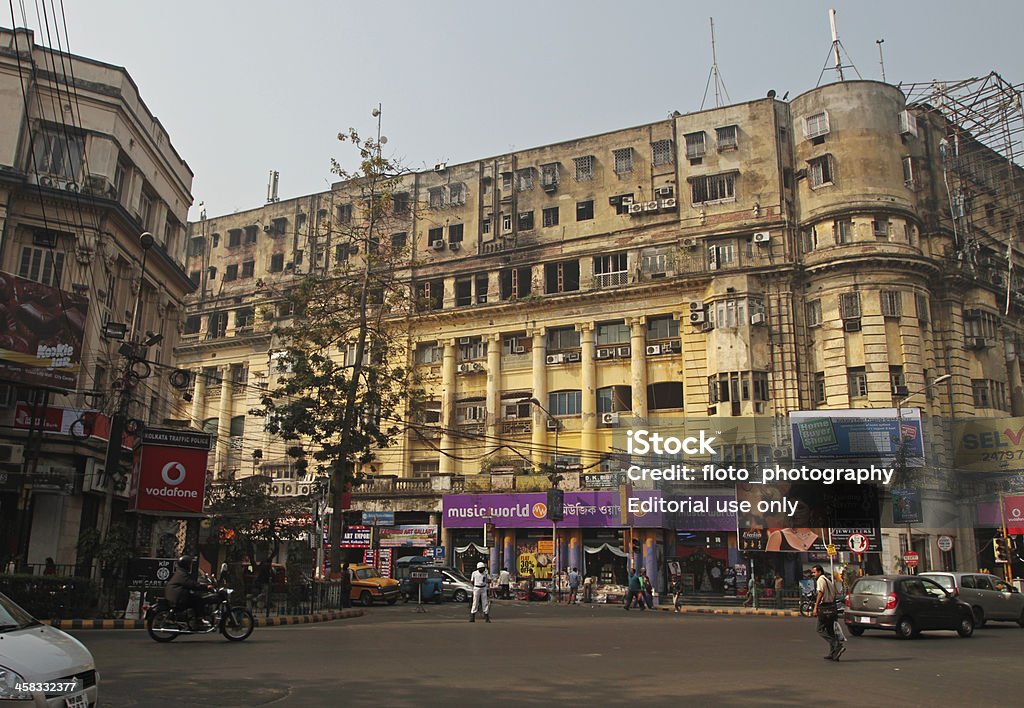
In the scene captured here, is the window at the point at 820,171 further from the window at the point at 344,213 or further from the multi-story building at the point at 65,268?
the multi-story building at the point at 65,268

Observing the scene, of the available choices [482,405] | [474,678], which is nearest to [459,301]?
[482,405]

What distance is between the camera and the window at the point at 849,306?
37.4 metres

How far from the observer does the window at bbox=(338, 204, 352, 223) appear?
2035 inches

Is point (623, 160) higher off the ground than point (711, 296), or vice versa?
point (623, 160)

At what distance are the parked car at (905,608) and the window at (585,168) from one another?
30.7m

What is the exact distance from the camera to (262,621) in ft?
64.0

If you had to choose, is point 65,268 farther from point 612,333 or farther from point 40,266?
point 612,333

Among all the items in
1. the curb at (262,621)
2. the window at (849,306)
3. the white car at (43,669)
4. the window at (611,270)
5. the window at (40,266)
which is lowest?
the curb at (262,621)

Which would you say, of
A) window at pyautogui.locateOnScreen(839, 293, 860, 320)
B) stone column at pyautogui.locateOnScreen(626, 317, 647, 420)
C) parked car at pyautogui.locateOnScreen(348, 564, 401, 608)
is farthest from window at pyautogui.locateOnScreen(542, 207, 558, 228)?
parked car at pyautogui.locateOnScreen(348, 564, 401, 608)

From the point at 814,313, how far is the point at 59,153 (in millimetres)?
31597

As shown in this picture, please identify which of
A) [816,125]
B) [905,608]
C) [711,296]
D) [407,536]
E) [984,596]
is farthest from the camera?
[407,536]

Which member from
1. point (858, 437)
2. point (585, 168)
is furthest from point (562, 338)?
point (858, 437)

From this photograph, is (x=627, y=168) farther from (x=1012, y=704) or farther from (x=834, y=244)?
(x=1012, y=704)

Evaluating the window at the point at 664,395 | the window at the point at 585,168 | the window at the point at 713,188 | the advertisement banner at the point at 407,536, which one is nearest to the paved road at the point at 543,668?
the window at the point at 664,395
